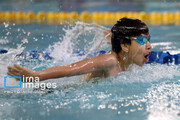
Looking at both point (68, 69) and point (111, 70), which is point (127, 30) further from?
point (68, 69)

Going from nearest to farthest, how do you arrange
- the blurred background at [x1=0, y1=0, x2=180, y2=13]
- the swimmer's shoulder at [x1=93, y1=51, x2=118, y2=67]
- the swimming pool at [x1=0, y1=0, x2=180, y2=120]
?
the swimming pool at [x1=0, y1=0, x2=180, y2=120] < the swimmer's shoulder at [x1=93, y1=51, x2=118, y2=67] < the blurred background at [x1=0, y1=0, x2=180, y2=13]

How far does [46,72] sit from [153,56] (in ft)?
6.06

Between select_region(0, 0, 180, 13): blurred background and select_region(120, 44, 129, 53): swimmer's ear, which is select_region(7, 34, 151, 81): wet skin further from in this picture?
select_region(0, 0, 180, 13): blurred background

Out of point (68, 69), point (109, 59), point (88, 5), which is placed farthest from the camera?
point (88, 5)

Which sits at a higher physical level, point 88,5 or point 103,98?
point 88,5

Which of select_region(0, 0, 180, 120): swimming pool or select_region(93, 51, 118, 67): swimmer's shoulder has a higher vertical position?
select_region(93, 51, 118, 67): swimmer's shoulder

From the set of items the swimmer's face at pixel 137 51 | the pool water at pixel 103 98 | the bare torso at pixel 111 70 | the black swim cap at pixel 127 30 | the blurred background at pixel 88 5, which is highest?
the blurred background at pixel 88 5

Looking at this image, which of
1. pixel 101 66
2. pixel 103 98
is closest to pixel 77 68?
pixel 101 66

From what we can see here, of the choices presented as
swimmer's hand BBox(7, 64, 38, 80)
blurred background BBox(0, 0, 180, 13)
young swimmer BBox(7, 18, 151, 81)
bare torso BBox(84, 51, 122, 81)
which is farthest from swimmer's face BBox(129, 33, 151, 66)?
blurred background BBox(0, 0, 180, 13)

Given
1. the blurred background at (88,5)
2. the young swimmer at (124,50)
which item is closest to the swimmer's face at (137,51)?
the young swimmer at (124,50)

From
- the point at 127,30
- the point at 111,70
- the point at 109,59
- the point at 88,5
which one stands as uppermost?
the point at 88,5

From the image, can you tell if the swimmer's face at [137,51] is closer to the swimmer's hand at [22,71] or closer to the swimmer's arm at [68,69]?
the swimmer's arm at [68,69]

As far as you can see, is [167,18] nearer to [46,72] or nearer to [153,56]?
[153,56]

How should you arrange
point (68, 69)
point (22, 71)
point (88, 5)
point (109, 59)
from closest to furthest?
1. point (22, 71)
2. point (68, 69)
3. point (109, 59)
4. point (88, 5)
